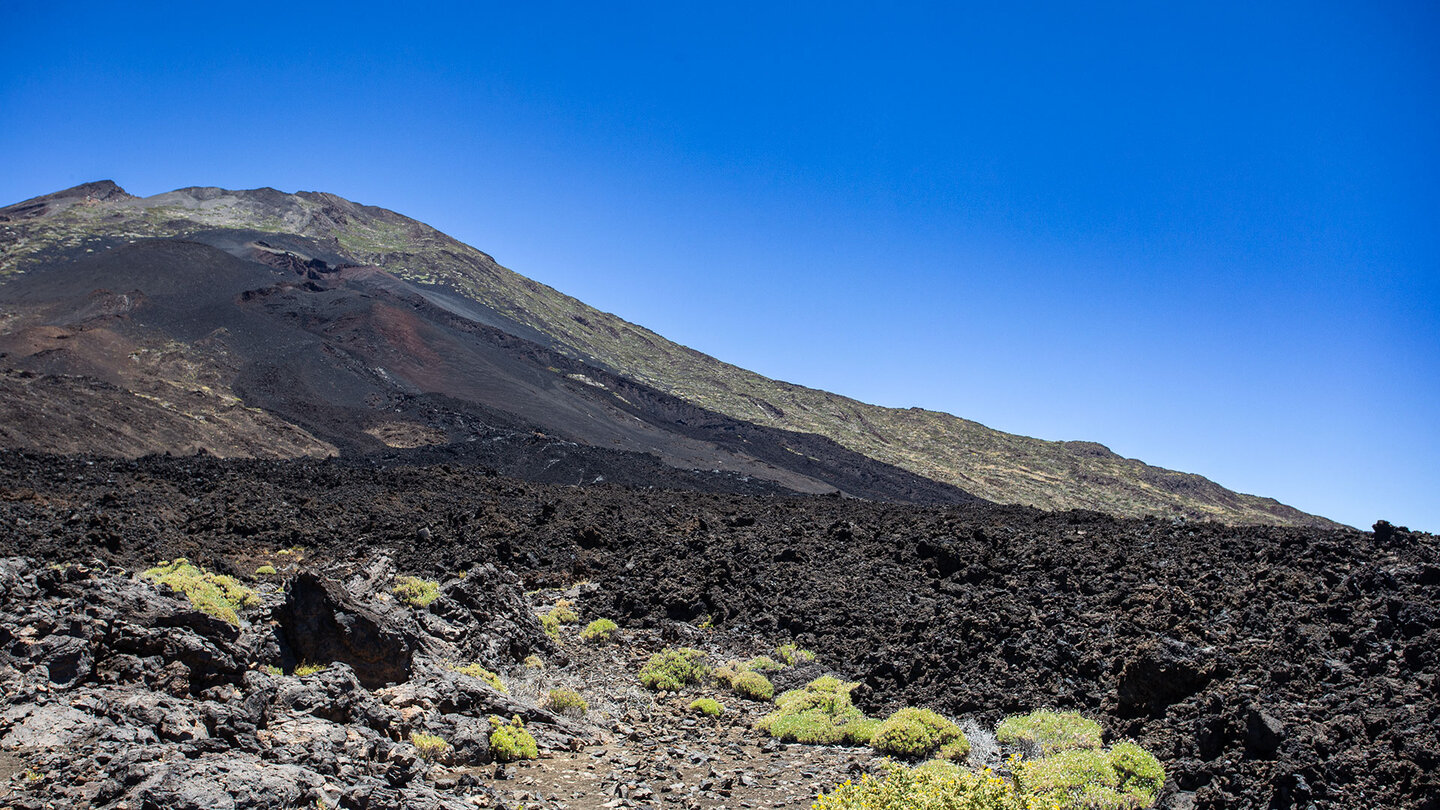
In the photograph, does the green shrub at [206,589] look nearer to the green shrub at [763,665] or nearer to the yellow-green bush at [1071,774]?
the green shrub at [763,665]

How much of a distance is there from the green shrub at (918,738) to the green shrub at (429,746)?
518cm

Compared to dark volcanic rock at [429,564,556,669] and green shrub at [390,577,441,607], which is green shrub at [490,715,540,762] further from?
green shrub at [390,577,441,607]

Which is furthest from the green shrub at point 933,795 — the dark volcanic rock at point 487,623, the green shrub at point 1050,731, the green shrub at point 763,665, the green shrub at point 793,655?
the dark volcanic rock at point 487,623

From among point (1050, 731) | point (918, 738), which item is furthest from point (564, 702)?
point (1050, 731)

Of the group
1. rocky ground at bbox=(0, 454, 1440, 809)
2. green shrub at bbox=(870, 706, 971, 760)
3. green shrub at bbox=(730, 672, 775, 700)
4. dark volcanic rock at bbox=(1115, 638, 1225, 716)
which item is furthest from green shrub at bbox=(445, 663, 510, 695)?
dark volcanic rock at bbox=(1115, 638, 1225, 716)

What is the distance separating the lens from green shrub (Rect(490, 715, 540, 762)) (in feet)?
30.8

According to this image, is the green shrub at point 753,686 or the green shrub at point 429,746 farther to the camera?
the green shrub at point 753,686

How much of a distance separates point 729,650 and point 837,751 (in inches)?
210

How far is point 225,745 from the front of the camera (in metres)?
6.87

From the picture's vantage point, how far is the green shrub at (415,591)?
15.1 m

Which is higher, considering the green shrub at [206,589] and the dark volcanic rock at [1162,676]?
the dark volcanic rock at [1162,676]

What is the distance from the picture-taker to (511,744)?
9.43 meters

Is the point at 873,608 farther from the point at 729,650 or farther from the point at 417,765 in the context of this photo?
the point at 417,765

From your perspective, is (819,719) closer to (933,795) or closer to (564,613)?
(933,795)
